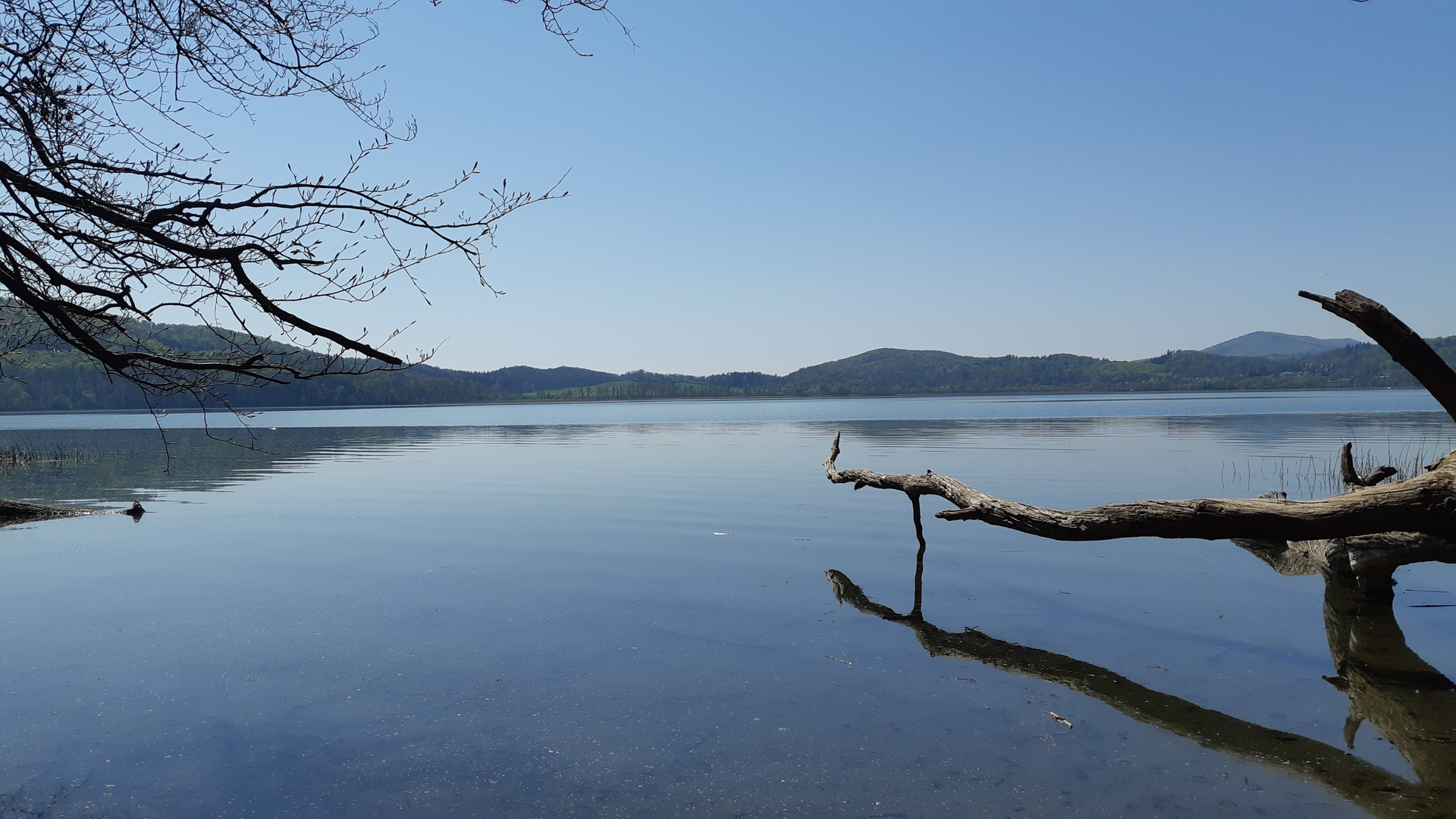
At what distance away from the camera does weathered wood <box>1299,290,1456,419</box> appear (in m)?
6.34

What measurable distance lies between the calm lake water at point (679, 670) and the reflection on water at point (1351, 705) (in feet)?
0.13

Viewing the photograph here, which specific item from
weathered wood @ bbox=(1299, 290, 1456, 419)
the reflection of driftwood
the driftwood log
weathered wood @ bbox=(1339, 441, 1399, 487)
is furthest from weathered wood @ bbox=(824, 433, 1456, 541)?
the reflection of driftwood

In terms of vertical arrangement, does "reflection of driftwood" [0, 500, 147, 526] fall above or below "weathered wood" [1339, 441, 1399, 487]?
below

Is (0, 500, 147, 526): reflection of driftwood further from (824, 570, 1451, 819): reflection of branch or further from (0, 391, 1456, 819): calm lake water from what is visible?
(824, 570, 1451, 819): reflection of branch

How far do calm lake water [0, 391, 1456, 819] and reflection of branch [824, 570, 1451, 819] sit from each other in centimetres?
3

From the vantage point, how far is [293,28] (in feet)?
15.4

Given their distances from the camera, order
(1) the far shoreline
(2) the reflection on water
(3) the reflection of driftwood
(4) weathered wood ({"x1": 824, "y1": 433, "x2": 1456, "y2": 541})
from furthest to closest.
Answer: (1) the far shoreline < (3) the reflection of driftwood < (4) weathered wood ({"x1": 824, "y1": 433, "x2": 1456, "y2": 541}) < (2) the reflection on water

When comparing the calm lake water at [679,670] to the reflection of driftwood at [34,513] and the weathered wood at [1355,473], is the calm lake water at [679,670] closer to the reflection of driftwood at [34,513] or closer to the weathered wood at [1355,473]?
the reflection of driftwood at [34,513]

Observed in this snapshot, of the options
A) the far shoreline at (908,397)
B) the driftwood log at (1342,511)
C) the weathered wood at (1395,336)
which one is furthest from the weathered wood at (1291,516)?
the far shoreline at (908,397)

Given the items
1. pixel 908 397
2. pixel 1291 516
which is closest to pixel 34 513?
pixel 1291 516

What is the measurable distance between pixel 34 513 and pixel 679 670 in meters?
17.1

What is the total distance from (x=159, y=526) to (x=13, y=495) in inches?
387

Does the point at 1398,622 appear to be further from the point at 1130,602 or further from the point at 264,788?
the point at 264,788

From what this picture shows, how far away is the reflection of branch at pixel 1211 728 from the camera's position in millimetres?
5246
